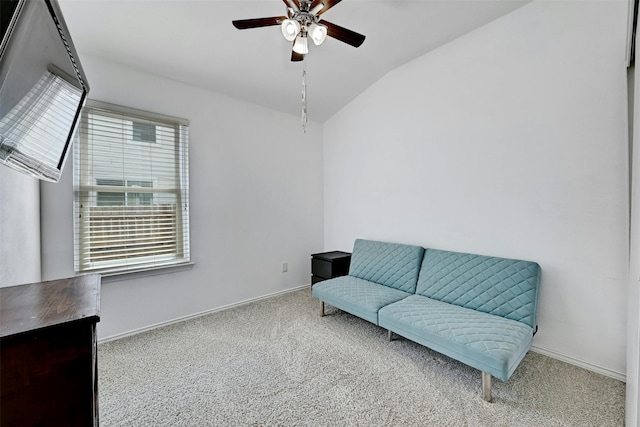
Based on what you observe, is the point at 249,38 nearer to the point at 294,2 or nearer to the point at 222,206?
the point at 294,2

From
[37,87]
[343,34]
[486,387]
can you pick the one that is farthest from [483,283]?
[37,87]

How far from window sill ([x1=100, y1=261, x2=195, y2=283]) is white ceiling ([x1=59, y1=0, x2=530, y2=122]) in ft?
6.23

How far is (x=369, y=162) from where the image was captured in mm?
3418

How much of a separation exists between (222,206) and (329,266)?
148 centimetres

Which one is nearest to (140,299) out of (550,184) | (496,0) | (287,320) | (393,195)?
(287,320)

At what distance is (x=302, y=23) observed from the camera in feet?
5.52

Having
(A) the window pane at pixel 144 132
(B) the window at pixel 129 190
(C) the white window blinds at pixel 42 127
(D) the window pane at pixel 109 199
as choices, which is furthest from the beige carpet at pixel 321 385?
(A) the window pane at pixel 144 132

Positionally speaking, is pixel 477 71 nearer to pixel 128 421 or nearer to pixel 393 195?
pixel 393 195

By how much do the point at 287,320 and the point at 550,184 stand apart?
2669 millimetres

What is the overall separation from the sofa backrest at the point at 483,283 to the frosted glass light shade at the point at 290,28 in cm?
225

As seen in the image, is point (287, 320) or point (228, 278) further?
point (228, 278)

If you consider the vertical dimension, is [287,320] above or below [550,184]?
below

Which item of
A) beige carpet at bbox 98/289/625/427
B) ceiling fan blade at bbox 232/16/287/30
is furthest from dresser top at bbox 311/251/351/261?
ceiling fan blade at bbox 232/16/287/30

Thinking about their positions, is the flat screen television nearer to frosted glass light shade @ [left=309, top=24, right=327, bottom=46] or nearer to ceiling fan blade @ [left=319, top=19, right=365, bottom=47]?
frosted glass light shade @ [left=309, top=24, right=327, bottom=46]
